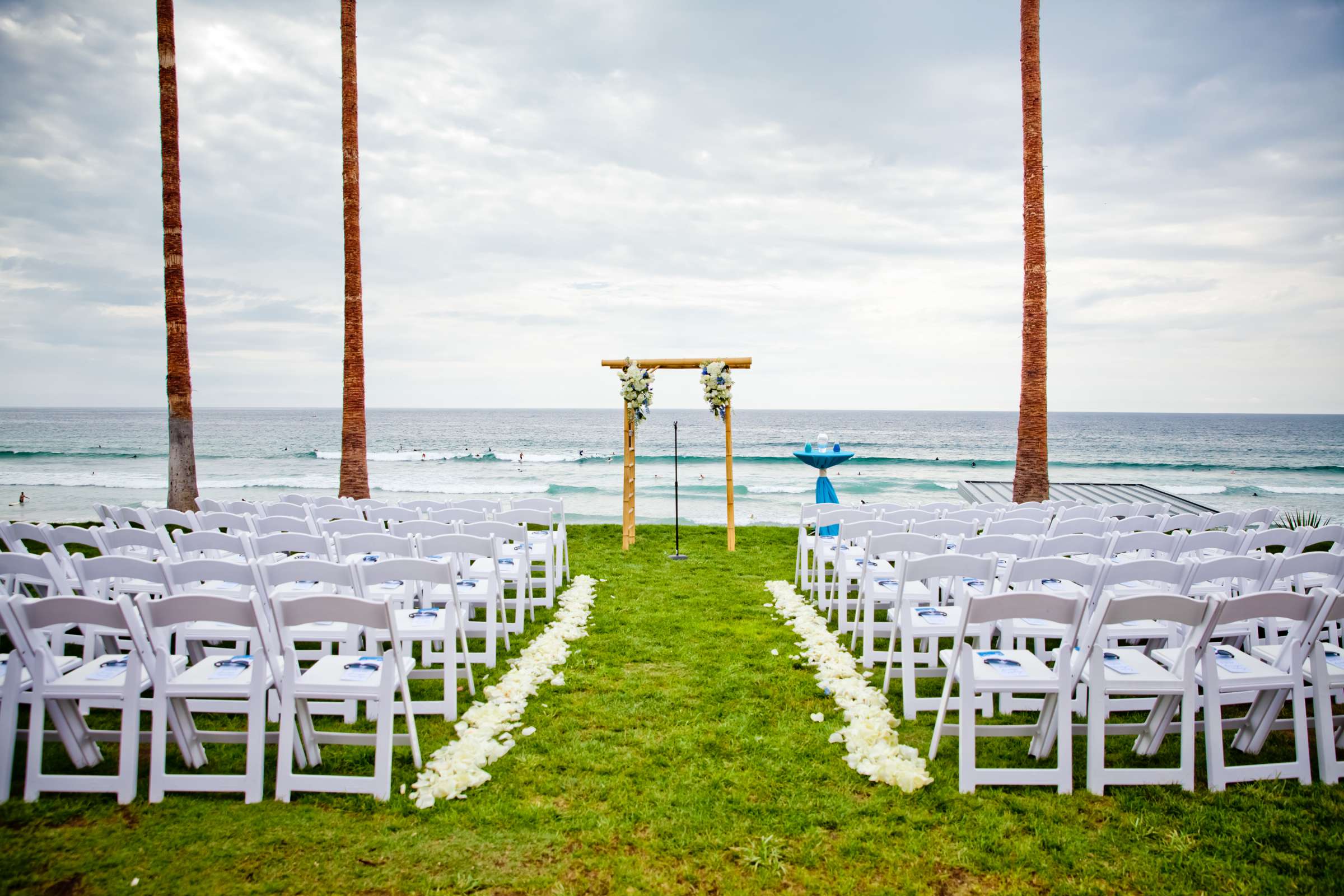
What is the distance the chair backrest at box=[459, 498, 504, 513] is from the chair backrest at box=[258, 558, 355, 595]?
3.05 metres

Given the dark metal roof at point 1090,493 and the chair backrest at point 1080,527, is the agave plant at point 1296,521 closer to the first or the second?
the dark metal roof at point 1090,493

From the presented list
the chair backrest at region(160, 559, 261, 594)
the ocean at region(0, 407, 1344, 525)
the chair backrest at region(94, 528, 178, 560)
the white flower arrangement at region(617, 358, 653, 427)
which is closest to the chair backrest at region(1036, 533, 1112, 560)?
the chair backrest at region(160, 559, 261, 594)

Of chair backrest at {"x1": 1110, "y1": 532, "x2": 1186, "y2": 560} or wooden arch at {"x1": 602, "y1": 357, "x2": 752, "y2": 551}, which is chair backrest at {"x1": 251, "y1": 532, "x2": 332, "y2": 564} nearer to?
wooden arch at {"x1": 602, "y1": 357, "x2": 752, "y2": 551}

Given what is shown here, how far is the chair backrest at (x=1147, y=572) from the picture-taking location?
3574 mm

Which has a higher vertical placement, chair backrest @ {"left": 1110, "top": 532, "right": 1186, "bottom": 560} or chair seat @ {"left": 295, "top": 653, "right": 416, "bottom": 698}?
chair backrest @ {"left": 1110, "top": 532, "right": 1186, "bottom": 560}

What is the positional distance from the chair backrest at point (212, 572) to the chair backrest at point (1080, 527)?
6.14 meters

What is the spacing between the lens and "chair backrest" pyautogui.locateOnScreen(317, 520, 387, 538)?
19.0ft

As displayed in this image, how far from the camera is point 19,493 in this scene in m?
20.3

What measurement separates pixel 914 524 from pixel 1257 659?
8.62 ft

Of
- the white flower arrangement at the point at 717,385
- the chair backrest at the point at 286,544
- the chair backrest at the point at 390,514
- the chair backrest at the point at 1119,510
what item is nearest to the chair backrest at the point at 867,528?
the chair backrest at the point at 1119,510

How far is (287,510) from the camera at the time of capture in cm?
708

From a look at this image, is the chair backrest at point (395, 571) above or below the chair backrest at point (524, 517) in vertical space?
above

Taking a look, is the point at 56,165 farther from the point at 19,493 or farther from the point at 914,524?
the point at 914,524

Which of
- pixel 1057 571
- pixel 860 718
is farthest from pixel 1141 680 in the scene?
pixel 860 718
